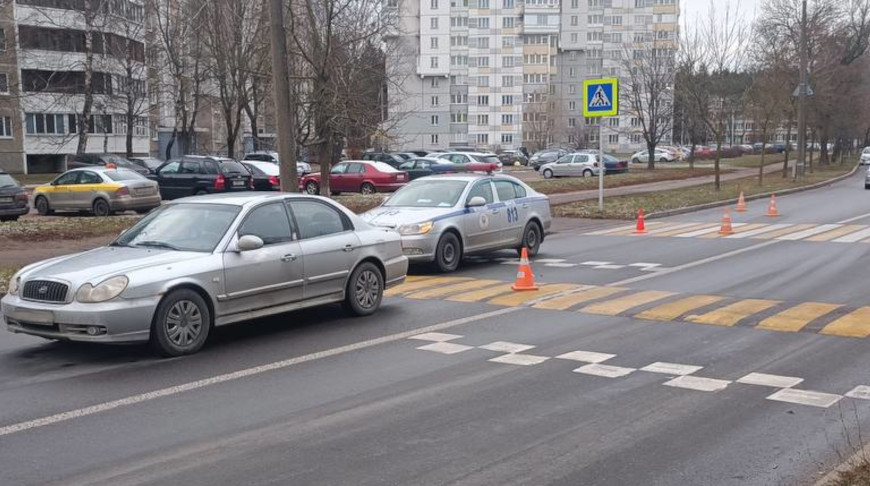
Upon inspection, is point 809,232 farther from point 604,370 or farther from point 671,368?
point 604,370

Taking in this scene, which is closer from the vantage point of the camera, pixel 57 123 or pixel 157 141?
pixel 57 123

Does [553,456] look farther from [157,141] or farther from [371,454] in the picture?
[157,141]

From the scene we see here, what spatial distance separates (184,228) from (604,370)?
4.51 m

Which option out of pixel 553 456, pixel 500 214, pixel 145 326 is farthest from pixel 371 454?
pixel 500 214

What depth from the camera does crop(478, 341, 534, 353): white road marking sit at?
8375 mm

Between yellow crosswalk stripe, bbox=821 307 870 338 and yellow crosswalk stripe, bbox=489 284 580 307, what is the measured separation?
3.60m

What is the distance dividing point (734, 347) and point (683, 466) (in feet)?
11.4

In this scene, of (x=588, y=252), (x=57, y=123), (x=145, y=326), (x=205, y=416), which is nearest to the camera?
(x=205, y=416)

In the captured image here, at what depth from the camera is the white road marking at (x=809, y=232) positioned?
1849 cm

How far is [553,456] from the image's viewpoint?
539 centimetres

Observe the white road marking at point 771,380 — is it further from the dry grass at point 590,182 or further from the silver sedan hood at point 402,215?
the dry grass at point 590,182

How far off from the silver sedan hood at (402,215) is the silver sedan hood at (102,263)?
5.63m

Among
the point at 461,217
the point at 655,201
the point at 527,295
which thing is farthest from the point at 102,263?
the point at 655,201

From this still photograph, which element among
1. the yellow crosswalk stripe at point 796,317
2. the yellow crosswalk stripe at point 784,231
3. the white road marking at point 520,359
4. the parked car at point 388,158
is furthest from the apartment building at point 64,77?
the yellow crosswalk stripe at point 796,317
